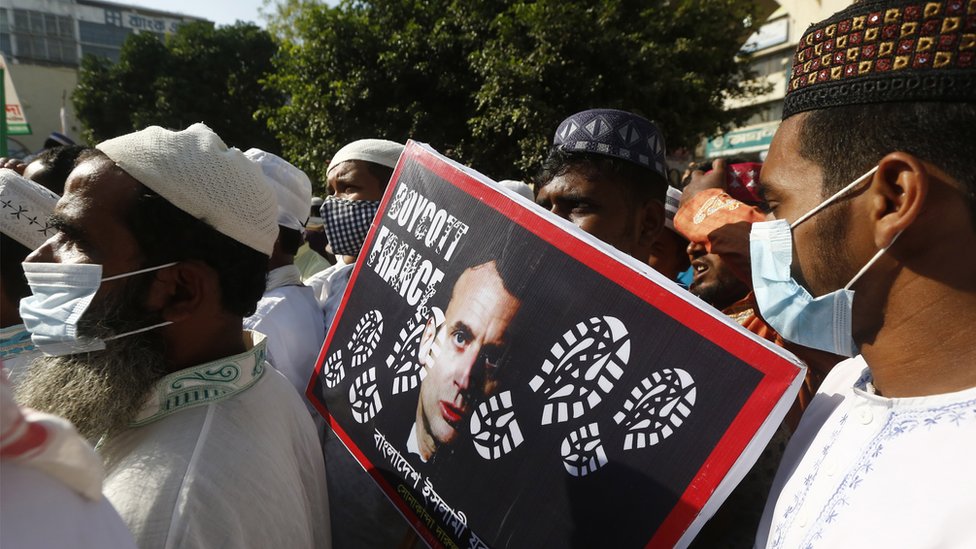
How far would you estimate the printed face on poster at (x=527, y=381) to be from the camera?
45.2 inches

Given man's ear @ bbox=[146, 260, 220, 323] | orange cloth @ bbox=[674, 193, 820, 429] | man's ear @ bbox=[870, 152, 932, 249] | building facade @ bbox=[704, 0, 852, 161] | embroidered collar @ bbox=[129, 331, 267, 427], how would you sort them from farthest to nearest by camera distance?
building facade @ bbox=[704, 0, 852, 161]
orange cloth @ bbox=[674, 193, 820, 429]
man's ear @ bbox=[146, 260, 220, 323]
embroidered collar @ bbox=[129, 331, 267, 427]
man's ear @ bbox=[870, 152, 932, 249]

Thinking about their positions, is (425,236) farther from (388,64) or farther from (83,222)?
(388,64)

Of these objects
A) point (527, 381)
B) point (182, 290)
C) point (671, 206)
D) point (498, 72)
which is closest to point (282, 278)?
point (182, 290)

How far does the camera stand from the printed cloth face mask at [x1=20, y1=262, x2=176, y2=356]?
1582 millimetres

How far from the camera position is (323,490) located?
1864mm

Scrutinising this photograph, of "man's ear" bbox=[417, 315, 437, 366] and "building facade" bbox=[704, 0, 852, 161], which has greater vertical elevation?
"building facade" bbox=[704, 0, 852, 161]

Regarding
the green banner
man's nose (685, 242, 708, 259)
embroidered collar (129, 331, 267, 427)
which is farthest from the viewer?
the green banner

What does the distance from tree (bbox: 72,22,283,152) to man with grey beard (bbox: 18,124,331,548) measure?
2648cm

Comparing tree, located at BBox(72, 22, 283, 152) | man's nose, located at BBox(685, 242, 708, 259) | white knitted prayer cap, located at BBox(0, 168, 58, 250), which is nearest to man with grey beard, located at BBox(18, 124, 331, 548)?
white knitted prayer cap, located at BBox(0, 168, 58, 250)

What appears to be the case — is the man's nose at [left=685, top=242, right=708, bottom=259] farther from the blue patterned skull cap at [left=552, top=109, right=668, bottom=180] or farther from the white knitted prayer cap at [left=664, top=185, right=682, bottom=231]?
the white knitted prayer cap at [left=664, top=185, right=682, bottom=231]

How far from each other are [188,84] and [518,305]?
1134 inches

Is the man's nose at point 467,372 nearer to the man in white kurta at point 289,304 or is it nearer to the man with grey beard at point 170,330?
the man with grey beard at point 170,330

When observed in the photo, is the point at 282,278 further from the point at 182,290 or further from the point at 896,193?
the point at 896,193

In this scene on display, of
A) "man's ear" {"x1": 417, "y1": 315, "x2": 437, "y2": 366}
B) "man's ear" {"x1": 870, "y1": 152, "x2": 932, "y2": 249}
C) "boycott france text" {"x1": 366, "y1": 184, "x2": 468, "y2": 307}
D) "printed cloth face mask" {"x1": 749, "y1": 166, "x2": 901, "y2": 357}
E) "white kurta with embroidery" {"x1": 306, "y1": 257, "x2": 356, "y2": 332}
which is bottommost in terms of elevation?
"white kurta with embroidery" {"x1": 306, "y1": 257, "x2": 356, "y2": 332}
